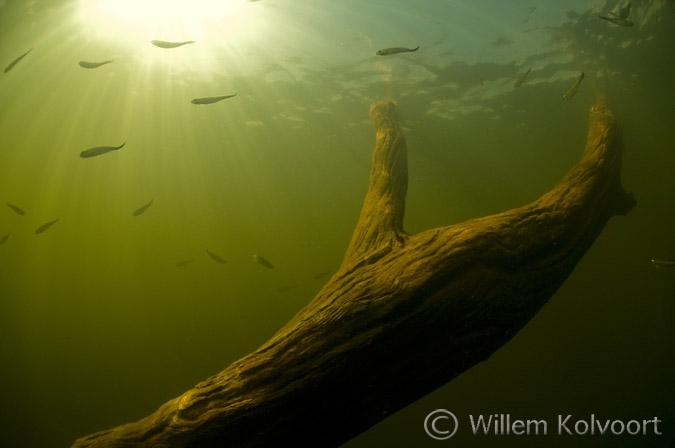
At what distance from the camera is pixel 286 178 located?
27281mm

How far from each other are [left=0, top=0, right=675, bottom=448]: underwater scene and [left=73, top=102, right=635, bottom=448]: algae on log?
3.48 meters

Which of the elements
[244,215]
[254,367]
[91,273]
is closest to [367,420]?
[254,367]

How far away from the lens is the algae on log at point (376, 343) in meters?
3.05

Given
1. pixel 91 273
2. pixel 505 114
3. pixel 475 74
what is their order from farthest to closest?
pixel 91 273 → pixel 505 114 → pixel 475 74

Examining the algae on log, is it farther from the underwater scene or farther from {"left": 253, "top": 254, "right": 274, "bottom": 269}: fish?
{"left": 253, "top": 254, "right": 274, "bottom": 269}: fish

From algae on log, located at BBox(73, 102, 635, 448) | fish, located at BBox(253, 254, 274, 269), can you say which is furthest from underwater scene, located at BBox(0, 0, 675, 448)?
algae on log, located at BBox(73, 102, 635, 448)

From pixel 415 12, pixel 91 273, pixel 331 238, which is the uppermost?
pixel 415 12

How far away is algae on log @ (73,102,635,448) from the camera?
10.00 ft

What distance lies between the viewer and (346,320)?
329cm

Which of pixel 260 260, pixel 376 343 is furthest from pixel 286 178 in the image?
pixel 376 343

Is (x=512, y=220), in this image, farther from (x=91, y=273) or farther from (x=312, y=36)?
(x=91, y=273)

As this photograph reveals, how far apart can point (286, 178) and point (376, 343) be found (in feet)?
82.2

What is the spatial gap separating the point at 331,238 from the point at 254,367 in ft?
119

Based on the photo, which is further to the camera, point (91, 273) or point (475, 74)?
point (91, 273)
